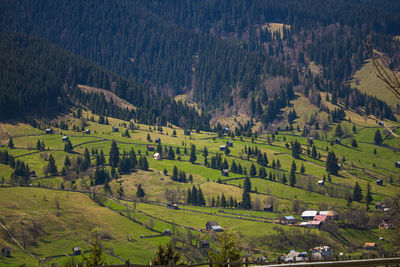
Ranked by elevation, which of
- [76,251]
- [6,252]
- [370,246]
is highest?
[370,246]

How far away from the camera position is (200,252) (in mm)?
183875

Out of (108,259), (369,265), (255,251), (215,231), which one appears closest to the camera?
(369,265)

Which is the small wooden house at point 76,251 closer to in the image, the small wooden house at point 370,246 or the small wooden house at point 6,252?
the small wooden house at point 6,252

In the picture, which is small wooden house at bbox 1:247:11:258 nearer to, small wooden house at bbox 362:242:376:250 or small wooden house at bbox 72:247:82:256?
small wooden house at bbox 72:247:82:256

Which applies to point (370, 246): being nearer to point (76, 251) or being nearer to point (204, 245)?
point (204, 245)

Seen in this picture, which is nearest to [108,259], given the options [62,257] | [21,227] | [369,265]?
[62,257]

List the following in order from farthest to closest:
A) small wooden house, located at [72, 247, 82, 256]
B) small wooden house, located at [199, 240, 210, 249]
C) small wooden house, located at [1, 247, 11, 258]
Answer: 1. small wooden house, located at [199, 240, 210, 249]
2. small wooden house, located at [72, 247, 82, 256]
3. small wooden house, located at [1, 247, 11, 258]

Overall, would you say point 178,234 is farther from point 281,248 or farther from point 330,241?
point 330,241

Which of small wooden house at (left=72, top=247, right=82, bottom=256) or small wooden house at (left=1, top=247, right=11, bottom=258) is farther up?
small wooden house at (left=1, top=247, right=11, bottom=258)

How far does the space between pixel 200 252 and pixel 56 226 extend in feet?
177

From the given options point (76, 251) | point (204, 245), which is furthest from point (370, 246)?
point (76, 251)

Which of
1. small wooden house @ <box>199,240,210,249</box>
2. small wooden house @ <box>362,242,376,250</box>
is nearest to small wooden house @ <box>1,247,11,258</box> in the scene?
small wooden house @ <box>199,240,210,249</box>

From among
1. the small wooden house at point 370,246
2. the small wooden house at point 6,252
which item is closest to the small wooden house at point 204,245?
the small wooden house at point 370,246

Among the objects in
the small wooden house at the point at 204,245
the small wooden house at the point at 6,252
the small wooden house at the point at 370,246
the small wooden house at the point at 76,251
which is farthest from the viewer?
the small wooden house at the point at 370,246
